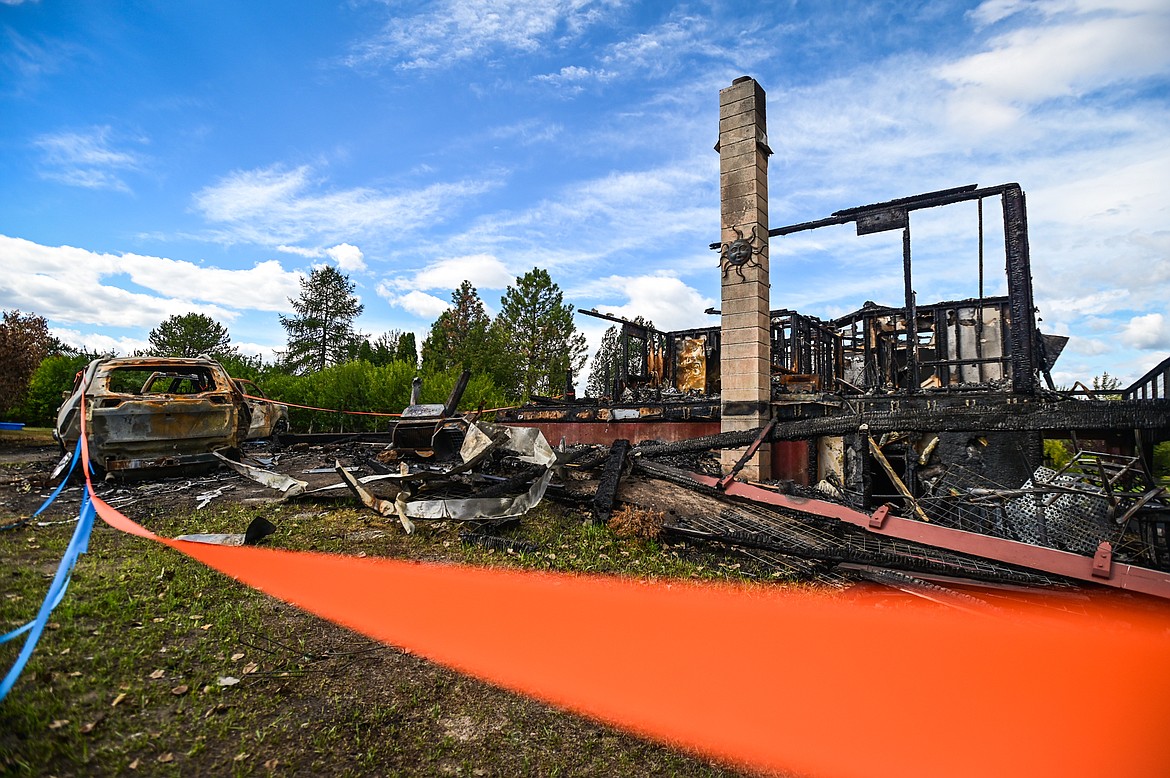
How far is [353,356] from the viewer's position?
42531mm

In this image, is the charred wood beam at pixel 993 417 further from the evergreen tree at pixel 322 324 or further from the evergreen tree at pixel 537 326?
the evergreen tree at pixel 322 324

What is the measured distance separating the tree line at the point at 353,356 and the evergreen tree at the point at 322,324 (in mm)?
79

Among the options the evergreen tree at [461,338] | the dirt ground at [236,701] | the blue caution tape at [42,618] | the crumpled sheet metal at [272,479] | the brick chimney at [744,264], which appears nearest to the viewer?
the dirt ground at [236,701]

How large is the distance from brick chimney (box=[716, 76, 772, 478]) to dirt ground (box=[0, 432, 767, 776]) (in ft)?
18.5

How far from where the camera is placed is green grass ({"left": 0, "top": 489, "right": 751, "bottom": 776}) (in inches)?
83.2

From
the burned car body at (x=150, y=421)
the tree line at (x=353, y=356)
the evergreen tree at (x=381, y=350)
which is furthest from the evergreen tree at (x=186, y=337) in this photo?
the burned car body at (x=150, y=421)

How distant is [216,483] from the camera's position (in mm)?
7699

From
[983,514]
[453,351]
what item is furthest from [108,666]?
[453,351]

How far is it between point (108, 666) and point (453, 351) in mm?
36406

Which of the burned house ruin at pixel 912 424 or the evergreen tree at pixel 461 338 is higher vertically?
the evergreen tree at pixel 461 338

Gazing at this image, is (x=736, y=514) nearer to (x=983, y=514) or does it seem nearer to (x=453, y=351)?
(x=983, y=514)

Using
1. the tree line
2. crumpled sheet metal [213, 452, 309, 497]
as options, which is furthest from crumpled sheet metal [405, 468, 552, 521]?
the tree line

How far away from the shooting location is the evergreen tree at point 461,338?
35.7m

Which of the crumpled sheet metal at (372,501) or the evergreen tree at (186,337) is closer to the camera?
the crumpled sheet metal at (372,501)
